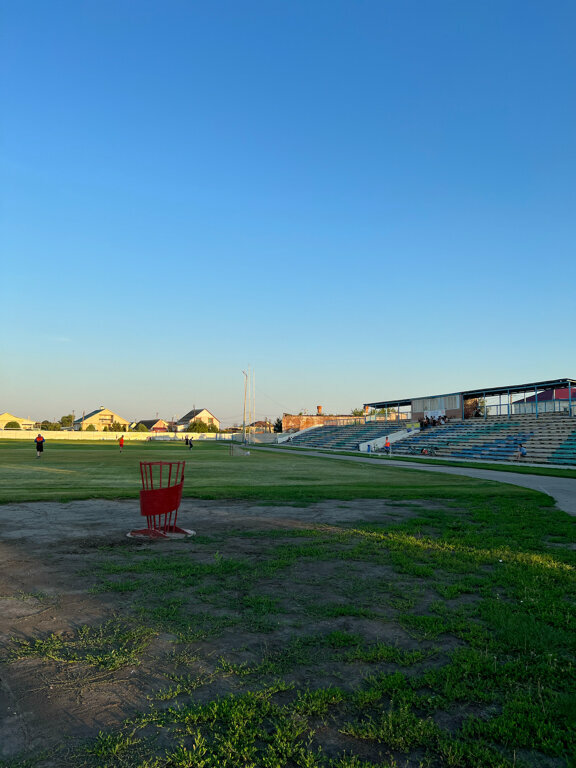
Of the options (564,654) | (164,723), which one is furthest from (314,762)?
(564,654)

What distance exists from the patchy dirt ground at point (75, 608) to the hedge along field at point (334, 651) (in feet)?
0.24

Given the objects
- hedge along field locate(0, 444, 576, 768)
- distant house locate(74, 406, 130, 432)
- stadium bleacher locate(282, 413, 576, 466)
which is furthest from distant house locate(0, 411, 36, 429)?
hedge along field locate(0, 444, 576, 768)

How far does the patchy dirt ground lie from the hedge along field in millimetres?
72

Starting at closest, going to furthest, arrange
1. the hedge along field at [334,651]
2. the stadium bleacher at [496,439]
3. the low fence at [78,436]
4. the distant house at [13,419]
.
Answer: the hedge along field at [334,651] < the stadium bleacher at [496,439] < the low fence at [78,436] < the distant house at [13,419]

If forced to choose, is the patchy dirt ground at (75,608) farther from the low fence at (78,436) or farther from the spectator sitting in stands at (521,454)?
the low fence at (78,436)

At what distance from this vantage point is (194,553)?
786cm

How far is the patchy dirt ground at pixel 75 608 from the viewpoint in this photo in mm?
3328

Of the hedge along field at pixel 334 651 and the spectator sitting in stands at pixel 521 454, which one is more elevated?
the hedge along field at pixel 334 651

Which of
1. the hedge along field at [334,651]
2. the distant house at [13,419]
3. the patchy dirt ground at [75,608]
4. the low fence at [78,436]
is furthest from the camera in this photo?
the distant house at [13,419]

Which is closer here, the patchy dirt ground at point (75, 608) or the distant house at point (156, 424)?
the patchy dirt ground at point (75, 608)

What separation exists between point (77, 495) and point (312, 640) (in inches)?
456

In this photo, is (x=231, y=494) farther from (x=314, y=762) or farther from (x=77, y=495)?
(x=314, y=762)

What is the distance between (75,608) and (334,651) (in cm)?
304

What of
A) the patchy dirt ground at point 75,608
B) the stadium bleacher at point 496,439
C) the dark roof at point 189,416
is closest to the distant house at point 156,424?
the dark roof at point 189,416
